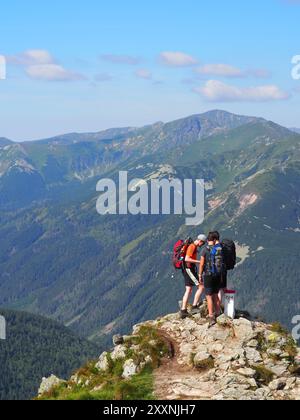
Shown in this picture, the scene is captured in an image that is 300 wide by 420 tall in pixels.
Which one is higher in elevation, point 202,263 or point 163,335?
point 202,263

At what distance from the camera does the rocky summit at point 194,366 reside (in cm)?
3412

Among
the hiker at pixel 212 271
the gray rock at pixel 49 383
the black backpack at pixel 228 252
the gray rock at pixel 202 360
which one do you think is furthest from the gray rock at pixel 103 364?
the black backpack at pixel 228 252

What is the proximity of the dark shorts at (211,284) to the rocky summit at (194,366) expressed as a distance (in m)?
2.04

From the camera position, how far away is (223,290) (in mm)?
45031

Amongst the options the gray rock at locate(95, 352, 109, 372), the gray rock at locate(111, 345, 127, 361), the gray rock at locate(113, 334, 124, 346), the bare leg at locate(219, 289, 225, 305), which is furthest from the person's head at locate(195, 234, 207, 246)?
the gray rock at locate(95, 352, 109, 372)

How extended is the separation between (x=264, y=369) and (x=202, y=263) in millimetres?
9490

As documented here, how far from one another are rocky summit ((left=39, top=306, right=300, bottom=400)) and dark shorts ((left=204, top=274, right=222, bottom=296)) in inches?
80.3

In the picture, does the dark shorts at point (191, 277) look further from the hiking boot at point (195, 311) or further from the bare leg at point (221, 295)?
the hiking boot at point (195, 311)

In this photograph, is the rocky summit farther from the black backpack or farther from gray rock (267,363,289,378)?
the black backpack

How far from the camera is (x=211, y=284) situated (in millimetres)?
43125

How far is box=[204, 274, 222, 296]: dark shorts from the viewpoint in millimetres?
43094
